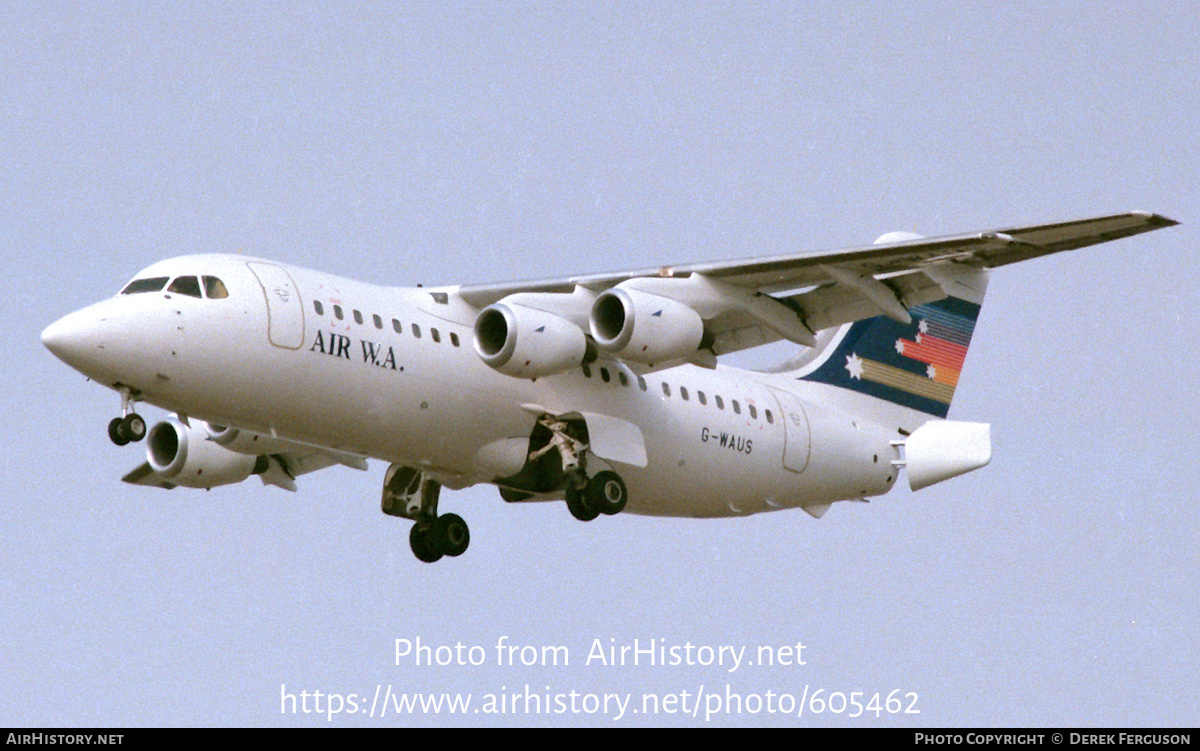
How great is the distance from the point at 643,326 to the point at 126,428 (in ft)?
17.5

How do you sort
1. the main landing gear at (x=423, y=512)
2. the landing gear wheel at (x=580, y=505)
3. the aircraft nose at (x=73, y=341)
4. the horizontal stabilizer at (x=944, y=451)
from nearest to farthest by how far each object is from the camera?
the aircraft nose at (x=73, y=341) → the landing gear wheel at (x=580, y=505) → the horizontal stabilizer at (x=944, y=451) → the main landing gear at (x=423, y=512)

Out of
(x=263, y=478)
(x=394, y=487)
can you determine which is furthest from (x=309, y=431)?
(x=263, y=478)

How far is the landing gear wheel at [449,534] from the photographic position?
2503 centimetres

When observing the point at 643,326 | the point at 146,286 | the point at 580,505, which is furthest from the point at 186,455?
the point at 643,326

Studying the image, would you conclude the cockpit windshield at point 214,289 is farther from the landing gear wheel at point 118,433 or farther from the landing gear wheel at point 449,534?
the landing gear wheel at point 449,534

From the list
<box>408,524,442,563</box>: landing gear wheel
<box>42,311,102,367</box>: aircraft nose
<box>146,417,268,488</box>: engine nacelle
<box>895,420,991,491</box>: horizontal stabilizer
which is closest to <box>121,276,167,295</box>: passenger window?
<box>42,311,102,367</box>: aircraft nose

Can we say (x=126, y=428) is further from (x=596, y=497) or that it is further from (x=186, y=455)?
(x=596, y=497)

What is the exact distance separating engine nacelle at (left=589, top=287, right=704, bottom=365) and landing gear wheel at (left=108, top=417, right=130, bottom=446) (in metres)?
4.91

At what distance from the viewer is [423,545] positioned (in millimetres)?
25062

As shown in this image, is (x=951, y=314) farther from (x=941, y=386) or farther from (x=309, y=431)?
(x=309, y=431)

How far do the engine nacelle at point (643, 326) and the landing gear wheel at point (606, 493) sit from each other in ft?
5.61

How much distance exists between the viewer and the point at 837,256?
22172 millimetres

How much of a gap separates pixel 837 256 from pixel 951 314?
6.18 meters

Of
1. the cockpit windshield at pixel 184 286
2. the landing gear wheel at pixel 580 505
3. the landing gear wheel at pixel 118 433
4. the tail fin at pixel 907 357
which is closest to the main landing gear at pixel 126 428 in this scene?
the landing gear wheel at pixel 118 433
